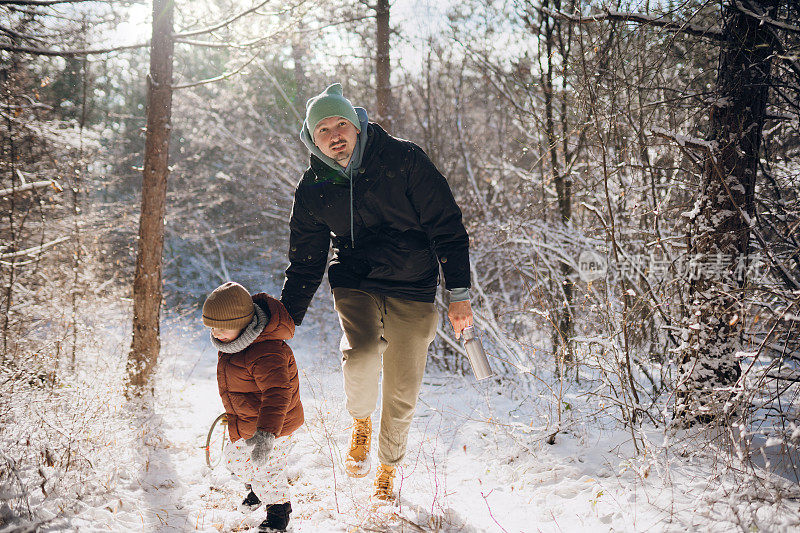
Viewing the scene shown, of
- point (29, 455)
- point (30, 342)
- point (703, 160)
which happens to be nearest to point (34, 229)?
point (30, 342)

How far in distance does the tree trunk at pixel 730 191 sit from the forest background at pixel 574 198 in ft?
0.04

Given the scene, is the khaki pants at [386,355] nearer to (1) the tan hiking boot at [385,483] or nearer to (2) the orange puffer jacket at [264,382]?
(1) the tan hiking boot at [385,483]

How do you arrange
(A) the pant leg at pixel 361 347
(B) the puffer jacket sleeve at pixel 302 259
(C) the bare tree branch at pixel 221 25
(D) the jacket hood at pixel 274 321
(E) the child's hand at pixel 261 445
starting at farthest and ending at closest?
(C) the bare tree branch at pixel 221 25, (B) the puffer jacket sleeve at pixel 302 259, (A) the pant leg at pixel 361 347, (D) the jacket hood at pixel 274 321, (E) the child's hand at pixel 261 445

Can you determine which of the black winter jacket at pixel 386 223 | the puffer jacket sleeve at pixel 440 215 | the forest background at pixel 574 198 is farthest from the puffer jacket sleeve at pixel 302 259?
the forest background at pixel 574 198

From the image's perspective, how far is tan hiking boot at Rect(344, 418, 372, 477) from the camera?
8.75 ft

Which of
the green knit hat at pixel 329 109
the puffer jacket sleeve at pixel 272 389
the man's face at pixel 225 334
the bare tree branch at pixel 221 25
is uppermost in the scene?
the bare tree branch at pixel 221 25

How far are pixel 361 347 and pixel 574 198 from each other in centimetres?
433

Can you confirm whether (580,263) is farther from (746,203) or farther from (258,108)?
(258,108)

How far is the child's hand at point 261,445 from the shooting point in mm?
2135

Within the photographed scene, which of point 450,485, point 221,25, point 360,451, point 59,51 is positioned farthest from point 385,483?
point 59,51

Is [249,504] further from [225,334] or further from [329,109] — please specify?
[329,109]

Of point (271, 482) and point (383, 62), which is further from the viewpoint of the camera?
point (383, 62)

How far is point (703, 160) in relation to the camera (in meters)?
3.05

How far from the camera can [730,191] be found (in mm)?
2934
